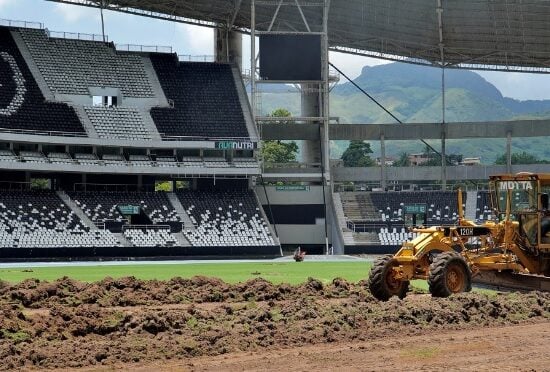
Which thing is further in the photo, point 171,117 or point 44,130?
point 171,117

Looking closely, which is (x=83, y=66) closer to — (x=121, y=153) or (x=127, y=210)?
(x=121, y=153)

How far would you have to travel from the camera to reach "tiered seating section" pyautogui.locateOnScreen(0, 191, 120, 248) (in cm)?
5719

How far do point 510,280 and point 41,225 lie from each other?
42518mm

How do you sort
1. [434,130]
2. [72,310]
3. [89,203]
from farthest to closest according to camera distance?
[434,130] < [89,203] < [72,310]

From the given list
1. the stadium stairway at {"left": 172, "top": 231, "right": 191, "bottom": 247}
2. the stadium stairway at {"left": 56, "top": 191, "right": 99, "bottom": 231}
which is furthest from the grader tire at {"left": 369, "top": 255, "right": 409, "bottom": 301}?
the stadium stairway at {"left": 56, "top": 191, "right": 99, "bottom": 231}

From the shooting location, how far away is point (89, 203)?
6397 centimetres

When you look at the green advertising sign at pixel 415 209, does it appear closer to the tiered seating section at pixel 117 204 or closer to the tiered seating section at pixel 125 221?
the tiered seating section at pixel 125 221

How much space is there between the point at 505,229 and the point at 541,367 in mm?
8483

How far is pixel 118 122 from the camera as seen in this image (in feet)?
227

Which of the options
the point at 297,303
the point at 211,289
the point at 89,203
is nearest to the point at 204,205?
the point at 89,203

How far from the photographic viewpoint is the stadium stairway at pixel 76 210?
61.0 metres

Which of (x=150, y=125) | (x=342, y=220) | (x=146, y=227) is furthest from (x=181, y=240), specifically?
(x=342, y=220)

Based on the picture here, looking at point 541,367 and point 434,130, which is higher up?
point 434,130

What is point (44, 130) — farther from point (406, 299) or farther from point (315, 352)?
point (315, 352)
